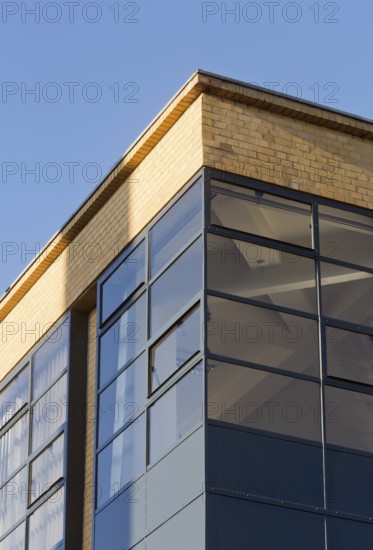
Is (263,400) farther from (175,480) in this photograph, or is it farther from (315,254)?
(315,254)

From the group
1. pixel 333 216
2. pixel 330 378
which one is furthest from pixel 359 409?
pixel 333 216

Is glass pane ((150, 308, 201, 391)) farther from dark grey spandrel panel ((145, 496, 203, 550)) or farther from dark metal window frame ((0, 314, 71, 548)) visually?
dark metal window frame ((0, 314, 71, 548))

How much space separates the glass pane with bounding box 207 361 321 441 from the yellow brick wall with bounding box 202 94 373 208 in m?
2.66

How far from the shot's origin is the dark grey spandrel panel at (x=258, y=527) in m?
14.6

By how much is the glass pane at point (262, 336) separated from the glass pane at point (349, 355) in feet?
0.71

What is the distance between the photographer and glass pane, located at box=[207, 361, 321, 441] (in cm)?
1539

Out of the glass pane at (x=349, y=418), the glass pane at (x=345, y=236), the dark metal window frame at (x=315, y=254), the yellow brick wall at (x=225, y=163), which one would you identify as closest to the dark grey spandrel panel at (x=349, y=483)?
the dark metal window frame at (x=315, y=254)

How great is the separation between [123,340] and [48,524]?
10.0ft

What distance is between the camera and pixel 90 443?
18.8 meters

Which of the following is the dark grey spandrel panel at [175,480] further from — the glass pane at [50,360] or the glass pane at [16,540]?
the glass pane at [16,540]

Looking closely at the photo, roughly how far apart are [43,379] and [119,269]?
2805 mm

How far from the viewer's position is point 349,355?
16.4m

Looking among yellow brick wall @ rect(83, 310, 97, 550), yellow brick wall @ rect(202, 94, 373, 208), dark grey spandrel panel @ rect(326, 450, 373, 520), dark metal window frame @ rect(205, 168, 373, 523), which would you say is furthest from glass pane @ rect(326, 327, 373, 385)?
yellow brick wall @ rect(83, 310, 97, 550)

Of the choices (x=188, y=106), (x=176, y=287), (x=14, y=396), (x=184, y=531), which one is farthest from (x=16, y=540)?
(x=188, y=106)
